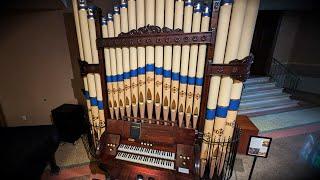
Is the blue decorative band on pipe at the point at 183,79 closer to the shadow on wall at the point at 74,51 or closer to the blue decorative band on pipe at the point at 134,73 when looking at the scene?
the blue decorative band on pipe at the point at 134,73

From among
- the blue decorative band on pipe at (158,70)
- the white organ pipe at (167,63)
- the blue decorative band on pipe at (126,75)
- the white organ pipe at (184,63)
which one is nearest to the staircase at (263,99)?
the white organ pipe at (184,63)

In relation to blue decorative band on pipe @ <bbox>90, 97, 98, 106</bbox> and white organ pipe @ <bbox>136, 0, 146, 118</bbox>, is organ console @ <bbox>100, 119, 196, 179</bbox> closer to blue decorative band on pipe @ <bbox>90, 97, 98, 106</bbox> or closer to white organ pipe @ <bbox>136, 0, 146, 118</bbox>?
white organ pipe @ <bbox>136, 0, 146, 118</bbox>

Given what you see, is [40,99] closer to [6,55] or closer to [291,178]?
[6,55]

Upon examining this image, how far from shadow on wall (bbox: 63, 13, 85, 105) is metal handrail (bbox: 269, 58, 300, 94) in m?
7.76

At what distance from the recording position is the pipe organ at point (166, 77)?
2.37 metres

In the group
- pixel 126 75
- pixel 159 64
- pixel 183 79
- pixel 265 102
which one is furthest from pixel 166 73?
pixel 265 102

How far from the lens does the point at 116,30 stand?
2.70m

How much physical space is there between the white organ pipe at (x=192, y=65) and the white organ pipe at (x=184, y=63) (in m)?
0.05

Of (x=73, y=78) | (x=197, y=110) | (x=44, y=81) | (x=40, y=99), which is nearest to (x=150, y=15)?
(x=197, y=110)

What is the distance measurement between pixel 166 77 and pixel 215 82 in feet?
2.35

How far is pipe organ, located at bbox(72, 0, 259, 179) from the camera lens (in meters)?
2.37

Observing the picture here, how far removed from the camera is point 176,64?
2.62 meters

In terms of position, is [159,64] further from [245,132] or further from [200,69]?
[245,132]

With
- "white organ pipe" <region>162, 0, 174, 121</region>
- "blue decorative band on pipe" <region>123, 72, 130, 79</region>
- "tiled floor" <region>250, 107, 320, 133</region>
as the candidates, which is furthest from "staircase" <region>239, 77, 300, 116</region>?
"blue decorative band on pipe" <region>123, 72, 130, 79</region>
